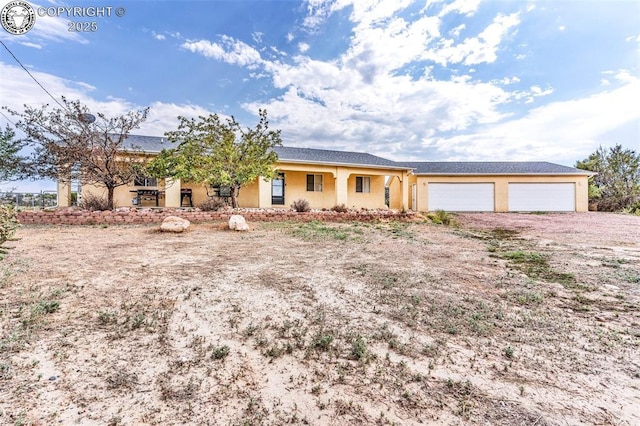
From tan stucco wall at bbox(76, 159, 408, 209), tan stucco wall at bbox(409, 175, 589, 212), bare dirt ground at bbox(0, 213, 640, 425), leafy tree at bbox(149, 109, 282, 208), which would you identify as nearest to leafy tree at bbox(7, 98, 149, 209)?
leafy tree at bbox(149, 109, 282, 208)

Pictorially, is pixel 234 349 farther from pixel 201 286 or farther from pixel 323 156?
pixel 323 156

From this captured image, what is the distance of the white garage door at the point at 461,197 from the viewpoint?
19109mm

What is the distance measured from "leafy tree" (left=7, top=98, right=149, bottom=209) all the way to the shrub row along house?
3651mm

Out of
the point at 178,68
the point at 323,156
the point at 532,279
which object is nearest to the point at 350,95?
the point at 323,156

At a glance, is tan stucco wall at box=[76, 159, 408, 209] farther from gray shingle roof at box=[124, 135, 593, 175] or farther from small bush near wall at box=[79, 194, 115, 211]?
small bush near wall at box=[79, 194, 115, 211]

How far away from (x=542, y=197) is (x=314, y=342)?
2222 cm

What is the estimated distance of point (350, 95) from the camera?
17.5 metres

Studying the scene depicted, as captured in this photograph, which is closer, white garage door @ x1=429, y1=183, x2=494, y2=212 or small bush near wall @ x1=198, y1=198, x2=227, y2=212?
small bush near wall @ x1=198, y1=198, x2=227, y2=212

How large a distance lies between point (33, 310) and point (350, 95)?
1746 centimetres

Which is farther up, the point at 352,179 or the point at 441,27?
the point at 441,27

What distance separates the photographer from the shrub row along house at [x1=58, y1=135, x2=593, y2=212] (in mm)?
15719

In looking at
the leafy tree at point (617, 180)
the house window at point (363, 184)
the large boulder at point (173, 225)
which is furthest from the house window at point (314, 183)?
the leafy tree at point (617, 180)

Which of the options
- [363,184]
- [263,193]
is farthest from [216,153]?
[363,184]

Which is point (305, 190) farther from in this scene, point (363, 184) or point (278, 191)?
point (363, 184)
